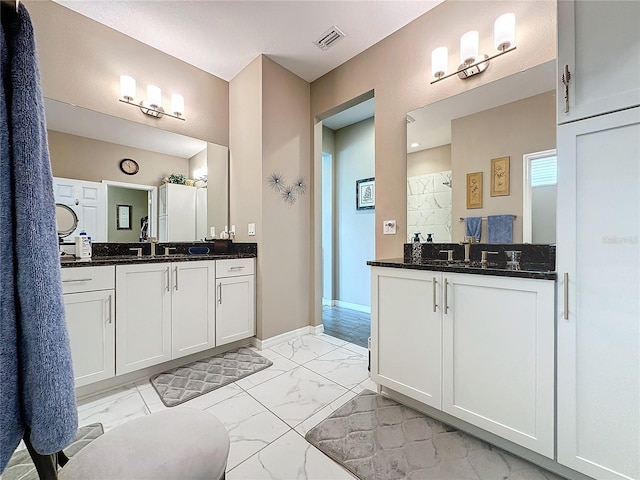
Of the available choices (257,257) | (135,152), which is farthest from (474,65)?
(135,152)

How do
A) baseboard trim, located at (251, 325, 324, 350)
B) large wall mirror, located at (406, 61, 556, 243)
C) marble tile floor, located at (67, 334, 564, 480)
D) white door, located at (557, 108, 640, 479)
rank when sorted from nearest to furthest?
white door, located at (557, 108, 640, 479) → marble tile floor, located at (67, 334, 564, 480) → large wall mirror, located at (406, 61, 556, 243) → baseboard trim, located at (251, 325, 324, 350)

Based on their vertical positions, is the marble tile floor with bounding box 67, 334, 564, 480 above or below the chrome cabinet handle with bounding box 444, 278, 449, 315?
below

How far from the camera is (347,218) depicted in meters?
4.21

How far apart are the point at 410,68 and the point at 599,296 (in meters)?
2.05

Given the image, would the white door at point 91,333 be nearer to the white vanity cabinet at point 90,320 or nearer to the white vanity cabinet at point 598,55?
the white vanity cabinet at point 90,320

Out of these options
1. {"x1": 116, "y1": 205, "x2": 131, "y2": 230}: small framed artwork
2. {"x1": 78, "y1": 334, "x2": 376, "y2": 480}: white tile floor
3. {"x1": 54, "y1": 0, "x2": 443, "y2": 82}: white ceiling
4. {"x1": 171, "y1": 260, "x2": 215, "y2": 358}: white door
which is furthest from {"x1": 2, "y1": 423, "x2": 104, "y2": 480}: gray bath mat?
{"x1": 54, "y1": 0, "x2": 443, "y2": 82}: white ceiling

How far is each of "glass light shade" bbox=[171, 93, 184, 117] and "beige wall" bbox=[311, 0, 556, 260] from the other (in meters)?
1.55

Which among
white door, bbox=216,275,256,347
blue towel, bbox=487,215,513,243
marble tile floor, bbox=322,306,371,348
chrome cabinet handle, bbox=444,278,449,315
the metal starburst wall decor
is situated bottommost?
marble tile floor, bbox=322,306,371,348

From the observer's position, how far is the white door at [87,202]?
6.93 ft

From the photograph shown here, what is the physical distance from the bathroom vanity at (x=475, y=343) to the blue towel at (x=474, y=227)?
0.54 metres

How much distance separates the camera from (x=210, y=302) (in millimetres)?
2359

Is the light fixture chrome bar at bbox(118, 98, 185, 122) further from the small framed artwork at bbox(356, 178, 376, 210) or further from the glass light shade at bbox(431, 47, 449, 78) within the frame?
the small framed artwork at bbox(356, 178, 376, 210)

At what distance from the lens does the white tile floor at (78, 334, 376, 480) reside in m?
1.28

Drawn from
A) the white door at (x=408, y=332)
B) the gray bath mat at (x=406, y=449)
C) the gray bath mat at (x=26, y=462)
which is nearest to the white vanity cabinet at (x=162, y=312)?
the gray bath mat at (x=26, y=462)
